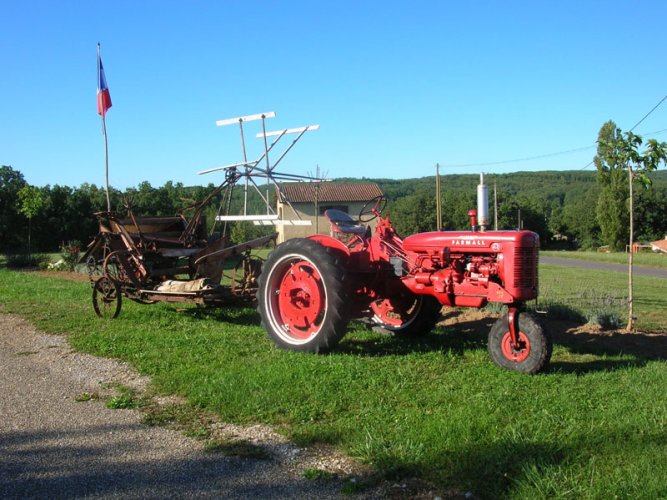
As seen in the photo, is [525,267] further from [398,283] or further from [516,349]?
[398,283]

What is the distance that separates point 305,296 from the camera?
24.1 ft

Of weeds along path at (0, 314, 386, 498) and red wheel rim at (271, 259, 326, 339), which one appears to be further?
red wheel rim at (271, 259, 326, 339)

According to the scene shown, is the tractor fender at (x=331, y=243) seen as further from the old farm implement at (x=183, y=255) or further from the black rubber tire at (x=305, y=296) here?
the old farm implement at (x=183, y=255)

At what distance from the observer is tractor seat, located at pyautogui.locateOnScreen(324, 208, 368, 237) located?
7680mm

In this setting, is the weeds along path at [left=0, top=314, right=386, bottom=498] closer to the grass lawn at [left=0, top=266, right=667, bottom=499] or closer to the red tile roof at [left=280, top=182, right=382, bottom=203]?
the grass lawn at [left=0, top=266, right=667, bottom=499]

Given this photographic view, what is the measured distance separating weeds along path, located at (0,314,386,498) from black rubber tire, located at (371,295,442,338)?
3395mm

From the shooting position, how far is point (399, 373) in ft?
20.1

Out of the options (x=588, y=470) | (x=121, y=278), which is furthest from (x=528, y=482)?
(x=121, y=278)

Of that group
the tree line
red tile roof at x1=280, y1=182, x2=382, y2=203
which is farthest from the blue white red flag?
red tile roof at x1=280, y1=182, x2=382, y2=203

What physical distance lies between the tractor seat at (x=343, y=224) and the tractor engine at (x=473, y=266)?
73 cm

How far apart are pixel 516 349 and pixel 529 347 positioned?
0.16m

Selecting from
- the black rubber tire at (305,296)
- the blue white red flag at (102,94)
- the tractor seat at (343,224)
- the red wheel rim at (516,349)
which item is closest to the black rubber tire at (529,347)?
the red wheel rim at (516,349)

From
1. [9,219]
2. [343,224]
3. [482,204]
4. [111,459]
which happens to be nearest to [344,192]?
[9,219]

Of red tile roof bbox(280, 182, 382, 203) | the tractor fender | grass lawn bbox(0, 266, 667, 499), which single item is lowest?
grass lawn bbox(0, 266, 667, 499)
